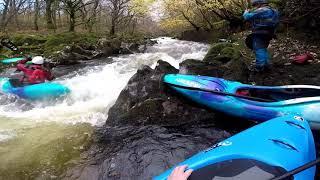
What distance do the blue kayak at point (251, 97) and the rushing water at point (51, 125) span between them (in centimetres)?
175

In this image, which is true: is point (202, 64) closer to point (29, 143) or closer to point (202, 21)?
point (29, 143)

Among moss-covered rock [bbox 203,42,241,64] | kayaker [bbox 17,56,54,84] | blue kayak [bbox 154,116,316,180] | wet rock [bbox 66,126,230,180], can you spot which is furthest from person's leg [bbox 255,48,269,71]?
kayaker [bbox 17,56,54,84]

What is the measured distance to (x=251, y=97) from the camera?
225 inches

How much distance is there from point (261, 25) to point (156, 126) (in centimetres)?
324

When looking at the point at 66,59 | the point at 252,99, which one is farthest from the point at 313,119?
the point at 66,59

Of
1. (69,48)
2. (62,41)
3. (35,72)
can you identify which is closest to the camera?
(35,72)

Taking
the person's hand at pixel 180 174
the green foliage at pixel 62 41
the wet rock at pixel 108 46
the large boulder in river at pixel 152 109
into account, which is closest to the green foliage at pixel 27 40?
the green foliage at pixel 62 41

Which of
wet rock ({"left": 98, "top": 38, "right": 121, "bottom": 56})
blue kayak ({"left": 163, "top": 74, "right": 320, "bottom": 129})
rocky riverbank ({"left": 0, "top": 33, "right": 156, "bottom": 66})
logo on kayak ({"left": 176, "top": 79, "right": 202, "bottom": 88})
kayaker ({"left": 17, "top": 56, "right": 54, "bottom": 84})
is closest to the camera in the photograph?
blue kayak ({"left": 163, "top": 74, "right": 320, "bottom": 129})

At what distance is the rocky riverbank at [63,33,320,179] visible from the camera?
4.85 metres

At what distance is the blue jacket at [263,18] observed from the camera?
739cm

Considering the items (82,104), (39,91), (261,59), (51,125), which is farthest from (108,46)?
(51,125)

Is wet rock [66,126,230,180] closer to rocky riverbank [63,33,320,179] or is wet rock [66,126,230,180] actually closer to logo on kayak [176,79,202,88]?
rocky riverbank [63,33,320,179]

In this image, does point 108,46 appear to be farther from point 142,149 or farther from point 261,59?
point 142,149

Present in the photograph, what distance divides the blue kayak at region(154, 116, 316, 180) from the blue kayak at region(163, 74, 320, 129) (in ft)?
3.37
